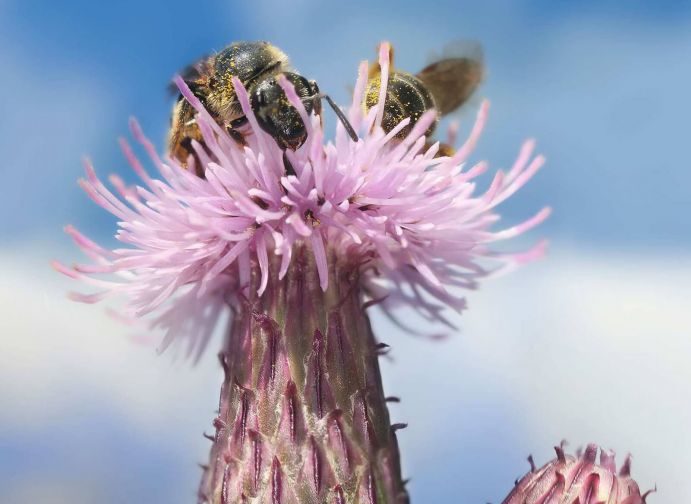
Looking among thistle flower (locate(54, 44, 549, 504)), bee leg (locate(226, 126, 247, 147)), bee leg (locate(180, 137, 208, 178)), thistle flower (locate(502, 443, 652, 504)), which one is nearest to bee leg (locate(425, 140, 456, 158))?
thistle flower (locate(54, 44, 549, 504))

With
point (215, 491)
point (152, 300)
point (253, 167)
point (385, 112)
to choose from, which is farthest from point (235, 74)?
point (215, 491)

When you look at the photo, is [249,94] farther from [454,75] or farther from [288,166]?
[454,75]

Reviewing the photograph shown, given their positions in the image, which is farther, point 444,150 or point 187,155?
point 444,150

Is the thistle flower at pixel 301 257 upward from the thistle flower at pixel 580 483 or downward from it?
upward

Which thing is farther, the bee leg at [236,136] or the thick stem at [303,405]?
the bee leg at [236,136]

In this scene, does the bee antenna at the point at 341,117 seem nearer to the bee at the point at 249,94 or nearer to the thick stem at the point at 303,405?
the bee at the point at 249,94

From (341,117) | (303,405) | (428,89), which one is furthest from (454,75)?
(303,405)

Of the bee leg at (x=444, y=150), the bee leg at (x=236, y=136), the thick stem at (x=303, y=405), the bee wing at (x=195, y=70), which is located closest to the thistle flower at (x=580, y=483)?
the thick stem at (x=303, y=405)

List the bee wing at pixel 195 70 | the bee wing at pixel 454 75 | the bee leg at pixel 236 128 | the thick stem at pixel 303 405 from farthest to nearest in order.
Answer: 1. the bee wing at pixel 454 75
2. the bee wing at pixel 195 70
3. the bee leg at pixel 236 128
4. the thick stem at pixel 303 405
